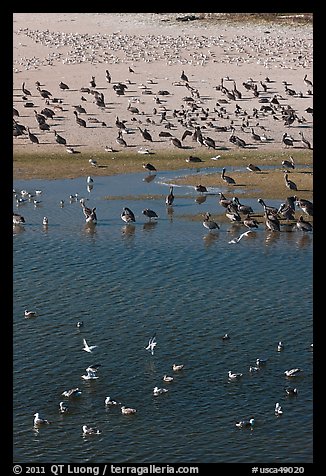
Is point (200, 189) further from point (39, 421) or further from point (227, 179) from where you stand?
point (39, 421)

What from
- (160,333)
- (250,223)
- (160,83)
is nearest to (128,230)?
(250,223)

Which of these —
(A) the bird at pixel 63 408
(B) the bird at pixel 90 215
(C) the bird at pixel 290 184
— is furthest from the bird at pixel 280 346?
(C) the bird at pixel 290 184

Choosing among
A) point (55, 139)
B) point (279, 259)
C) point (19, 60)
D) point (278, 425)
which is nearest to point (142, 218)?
point (279, 259)

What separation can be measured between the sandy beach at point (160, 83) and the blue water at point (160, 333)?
7228mm

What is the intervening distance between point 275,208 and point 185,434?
39.9ft

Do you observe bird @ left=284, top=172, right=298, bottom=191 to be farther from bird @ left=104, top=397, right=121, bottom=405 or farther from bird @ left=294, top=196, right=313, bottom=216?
bird @ left=104, top=397, right=121, bottom=405

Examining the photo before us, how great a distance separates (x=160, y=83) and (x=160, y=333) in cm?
2333

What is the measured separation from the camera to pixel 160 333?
17.5 metres

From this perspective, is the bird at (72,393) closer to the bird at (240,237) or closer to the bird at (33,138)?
the bird at (240,237)

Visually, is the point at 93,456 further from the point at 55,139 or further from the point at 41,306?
the point at 55,139

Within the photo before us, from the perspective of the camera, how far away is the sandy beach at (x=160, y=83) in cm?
3316

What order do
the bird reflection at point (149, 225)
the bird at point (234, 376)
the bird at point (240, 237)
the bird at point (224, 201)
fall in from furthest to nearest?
the bird at point (224, 201)
the bird reflection at point (149, 225)
the bird at point (240, 237)
the bird at point (234, 376)

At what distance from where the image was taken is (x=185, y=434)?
1392 centimetres

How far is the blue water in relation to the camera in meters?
13.9
